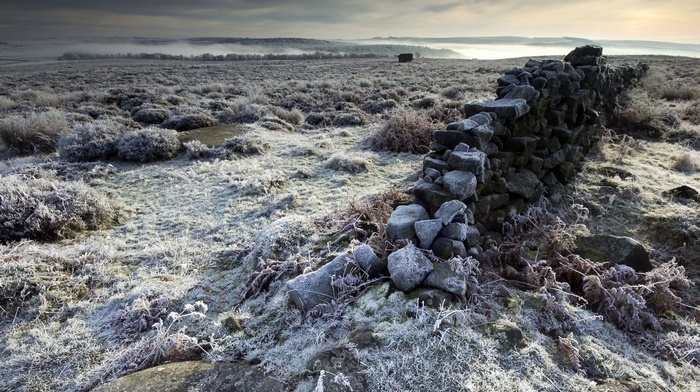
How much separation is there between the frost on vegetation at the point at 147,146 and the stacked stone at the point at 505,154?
6.55 meters

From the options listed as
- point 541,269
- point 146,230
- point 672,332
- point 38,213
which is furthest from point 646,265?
point 38,213

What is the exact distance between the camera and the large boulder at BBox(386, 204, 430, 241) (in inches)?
126

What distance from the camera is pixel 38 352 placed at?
2986 millimetres

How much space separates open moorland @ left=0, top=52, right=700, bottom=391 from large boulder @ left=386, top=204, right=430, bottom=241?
0.18 m

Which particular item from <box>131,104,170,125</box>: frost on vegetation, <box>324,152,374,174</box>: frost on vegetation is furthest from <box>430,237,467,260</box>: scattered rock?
<box>131,104,170,125</box>: frost on vegetation

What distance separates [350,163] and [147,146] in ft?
15.1

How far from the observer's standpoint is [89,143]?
822cm

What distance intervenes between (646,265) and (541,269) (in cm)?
115

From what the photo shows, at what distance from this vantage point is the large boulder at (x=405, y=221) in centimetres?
321

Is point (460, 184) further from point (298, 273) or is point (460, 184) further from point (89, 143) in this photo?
point (89, 143)

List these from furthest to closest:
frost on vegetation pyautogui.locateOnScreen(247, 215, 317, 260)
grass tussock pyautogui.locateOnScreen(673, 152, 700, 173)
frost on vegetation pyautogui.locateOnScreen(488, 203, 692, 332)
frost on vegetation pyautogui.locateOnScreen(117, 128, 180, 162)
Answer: frost on vegetation pyautogui.locateOnScreen(117, 128, 180, 162)
grass tussock pyautogui.locateOnScreen(673, 152, 700, 173)
frost on vegetation pyautogui.locateOnScreen(247, 215, 317, 260)
frost on vegetation pyautogui.locateOnScreen(488, 203, 692, 332)

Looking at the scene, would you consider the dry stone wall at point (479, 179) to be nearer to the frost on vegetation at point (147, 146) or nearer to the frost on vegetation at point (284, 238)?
the frost on vegetation at point (284, 238)

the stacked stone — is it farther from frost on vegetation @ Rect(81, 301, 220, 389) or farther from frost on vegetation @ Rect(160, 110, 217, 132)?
frost on vegetation @ Rect(160, 110, 217, 132)

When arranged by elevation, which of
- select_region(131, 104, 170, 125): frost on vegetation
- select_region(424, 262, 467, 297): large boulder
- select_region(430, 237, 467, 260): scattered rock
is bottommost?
select_region(424, 262, 467, 297): large boulder
